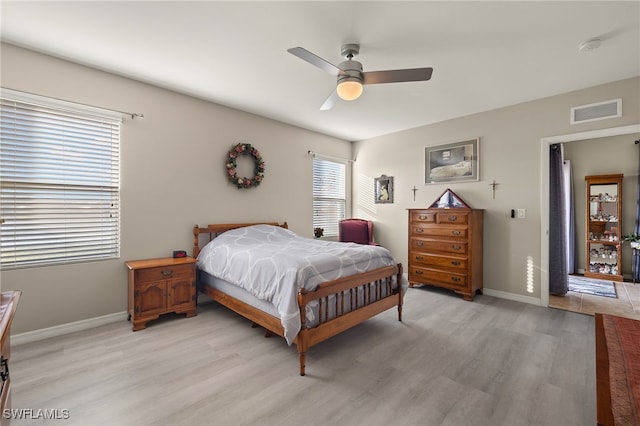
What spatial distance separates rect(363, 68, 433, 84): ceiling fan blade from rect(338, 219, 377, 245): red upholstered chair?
3.32 metres

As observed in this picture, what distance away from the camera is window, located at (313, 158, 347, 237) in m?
5.51

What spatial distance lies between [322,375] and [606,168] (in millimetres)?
6655

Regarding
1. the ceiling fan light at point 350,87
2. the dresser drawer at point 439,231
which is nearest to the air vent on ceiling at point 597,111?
the dresser drawer at point 439,231

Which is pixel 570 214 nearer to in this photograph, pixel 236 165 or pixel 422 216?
pixel 422 216

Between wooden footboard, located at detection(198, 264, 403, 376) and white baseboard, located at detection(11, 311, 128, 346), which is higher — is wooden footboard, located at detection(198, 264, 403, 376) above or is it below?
above

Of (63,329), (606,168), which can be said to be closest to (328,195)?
(63,329)

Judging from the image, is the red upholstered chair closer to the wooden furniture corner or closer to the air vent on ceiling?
the air vent on ceiling

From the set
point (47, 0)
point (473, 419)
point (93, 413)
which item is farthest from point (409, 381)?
point (47, 0)

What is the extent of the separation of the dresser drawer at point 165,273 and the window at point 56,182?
1.68 ft

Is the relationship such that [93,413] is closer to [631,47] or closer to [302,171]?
[302,171]

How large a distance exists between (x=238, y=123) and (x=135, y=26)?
1966mm

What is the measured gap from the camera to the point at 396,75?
7.96 ft

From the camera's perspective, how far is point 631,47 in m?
2.65

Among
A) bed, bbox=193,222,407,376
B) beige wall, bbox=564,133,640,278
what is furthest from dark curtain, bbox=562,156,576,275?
bed, bbox=193,222,407,376
